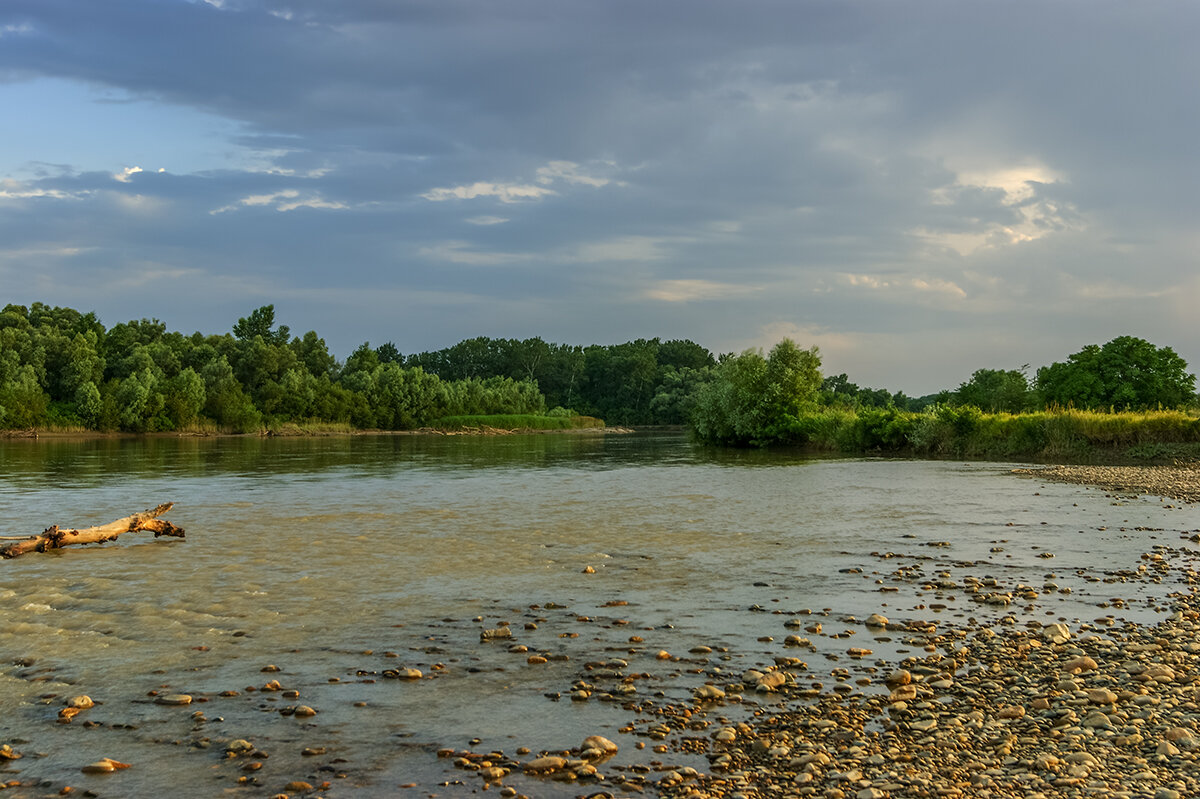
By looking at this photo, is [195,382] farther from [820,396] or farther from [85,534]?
[85,534]

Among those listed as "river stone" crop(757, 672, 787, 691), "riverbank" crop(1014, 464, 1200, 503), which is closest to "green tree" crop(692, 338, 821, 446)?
"riverbank" crop(1014, 464, 1200, 503)

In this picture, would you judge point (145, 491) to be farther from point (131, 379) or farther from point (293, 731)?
point (131, 379)

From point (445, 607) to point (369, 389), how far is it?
5448 inches

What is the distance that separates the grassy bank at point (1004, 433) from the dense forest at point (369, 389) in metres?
0.28

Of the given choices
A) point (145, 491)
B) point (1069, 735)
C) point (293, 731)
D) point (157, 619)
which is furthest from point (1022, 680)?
point (145, 491)

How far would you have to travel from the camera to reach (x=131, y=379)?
107 metres

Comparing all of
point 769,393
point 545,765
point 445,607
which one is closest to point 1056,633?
point 545,765

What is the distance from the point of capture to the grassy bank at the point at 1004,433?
4519 centimetres

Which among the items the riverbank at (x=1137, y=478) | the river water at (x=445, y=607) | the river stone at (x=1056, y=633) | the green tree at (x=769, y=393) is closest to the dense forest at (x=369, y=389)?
the green tree at (x=769, y=393)

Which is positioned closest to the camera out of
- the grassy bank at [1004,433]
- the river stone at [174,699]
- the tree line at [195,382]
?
the river stone at [174,699]

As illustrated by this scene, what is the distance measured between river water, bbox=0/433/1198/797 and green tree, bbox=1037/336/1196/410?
48535mm

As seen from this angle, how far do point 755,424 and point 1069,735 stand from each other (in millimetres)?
64839

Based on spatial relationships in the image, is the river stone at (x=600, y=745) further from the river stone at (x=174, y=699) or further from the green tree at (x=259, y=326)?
the green tree at (x=259, y=326)

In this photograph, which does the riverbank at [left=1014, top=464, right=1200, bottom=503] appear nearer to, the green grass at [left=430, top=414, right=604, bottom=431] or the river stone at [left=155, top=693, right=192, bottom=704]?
the river stone at [left=155, top=693, right=192, bottom=704]
